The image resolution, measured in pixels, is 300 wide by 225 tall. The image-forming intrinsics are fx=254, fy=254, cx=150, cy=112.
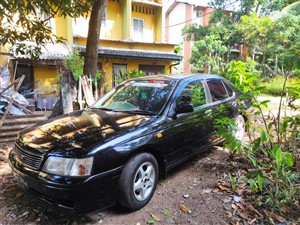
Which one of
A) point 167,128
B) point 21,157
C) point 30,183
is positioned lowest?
point 30,183

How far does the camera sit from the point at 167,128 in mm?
3498

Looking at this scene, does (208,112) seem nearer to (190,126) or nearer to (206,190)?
(190,126)

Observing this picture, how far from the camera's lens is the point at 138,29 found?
54.6ft

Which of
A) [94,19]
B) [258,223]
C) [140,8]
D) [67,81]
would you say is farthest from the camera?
[140,8]

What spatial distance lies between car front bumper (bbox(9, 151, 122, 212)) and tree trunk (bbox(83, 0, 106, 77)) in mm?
4748

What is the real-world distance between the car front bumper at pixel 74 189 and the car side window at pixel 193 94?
1646mm

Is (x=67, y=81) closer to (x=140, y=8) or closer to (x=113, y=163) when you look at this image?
(x=113, y=163)

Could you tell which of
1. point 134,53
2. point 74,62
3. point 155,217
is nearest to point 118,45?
point 134,53

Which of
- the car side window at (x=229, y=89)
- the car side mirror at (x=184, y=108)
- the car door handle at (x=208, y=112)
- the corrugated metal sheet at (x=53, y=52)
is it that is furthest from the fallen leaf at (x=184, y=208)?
the corrugated metal sheet at (x=53, y=52)

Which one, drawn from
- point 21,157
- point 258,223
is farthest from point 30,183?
point 258,223

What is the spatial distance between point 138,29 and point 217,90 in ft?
42.2

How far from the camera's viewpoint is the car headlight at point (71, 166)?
2.54 meters

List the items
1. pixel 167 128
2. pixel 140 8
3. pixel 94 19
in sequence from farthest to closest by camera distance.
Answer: pixel 140 8 < pixel 94 19 < pixel 167 128

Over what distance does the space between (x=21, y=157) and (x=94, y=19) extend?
16.5 feet
